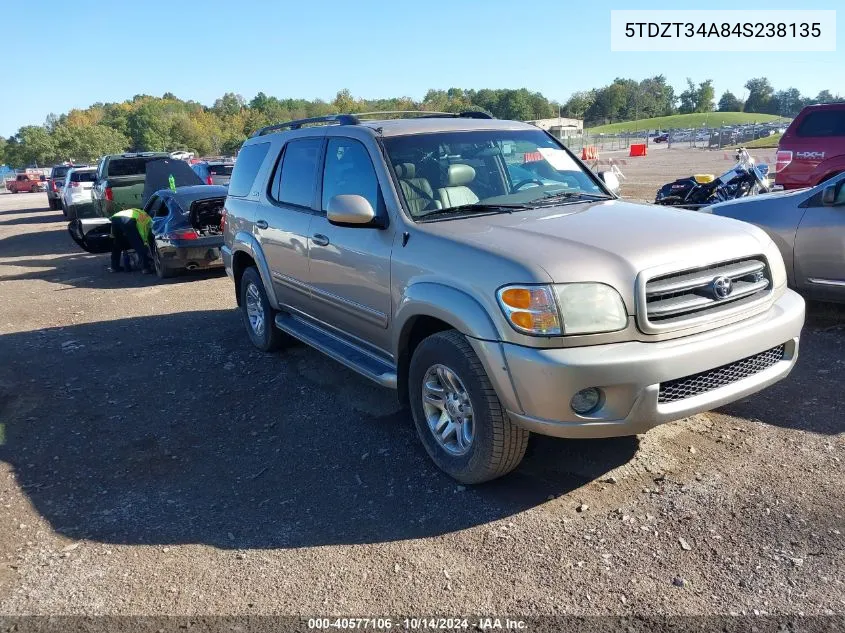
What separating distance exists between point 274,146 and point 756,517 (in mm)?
4630

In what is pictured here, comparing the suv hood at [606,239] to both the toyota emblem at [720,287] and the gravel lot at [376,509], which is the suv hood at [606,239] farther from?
the gravel lot at [376,509]

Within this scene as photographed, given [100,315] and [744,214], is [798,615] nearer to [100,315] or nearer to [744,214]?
[744,214]

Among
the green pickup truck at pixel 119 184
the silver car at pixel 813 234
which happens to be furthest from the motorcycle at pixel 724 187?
the green pickup truck at pixel 119 184

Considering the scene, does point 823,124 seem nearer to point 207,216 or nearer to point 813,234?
point 813,234

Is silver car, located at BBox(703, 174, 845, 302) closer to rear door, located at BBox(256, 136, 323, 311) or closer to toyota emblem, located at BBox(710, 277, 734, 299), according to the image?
toyota emblem, located at BBox(710, 277, 734, 299)

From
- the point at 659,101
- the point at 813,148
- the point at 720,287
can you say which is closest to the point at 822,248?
the point at 720,287

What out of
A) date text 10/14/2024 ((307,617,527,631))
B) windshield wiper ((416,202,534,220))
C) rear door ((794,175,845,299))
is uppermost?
windshield wiper ((416,202,534,220))

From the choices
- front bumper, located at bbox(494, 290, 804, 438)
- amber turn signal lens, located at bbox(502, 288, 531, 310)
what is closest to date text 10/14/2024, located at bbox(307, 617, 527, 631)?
front bumper, located at bbox(494, 290, 804, 438)

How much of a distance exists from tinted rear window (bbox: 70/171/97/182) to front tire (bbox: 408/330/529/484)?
20.1 m

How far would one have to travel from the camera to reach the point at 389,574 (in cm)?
311

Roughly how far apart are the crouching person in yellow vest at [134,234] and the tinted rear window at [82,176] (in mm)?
10367

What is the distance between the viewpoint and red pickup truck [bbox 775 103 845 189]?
33.6 feet

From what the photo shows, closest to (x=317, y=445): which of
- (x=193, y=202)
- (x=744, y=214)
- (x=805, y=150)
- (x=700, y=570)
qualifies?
(x=700, y=570)

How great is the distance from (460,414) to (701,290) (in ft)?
4.58
